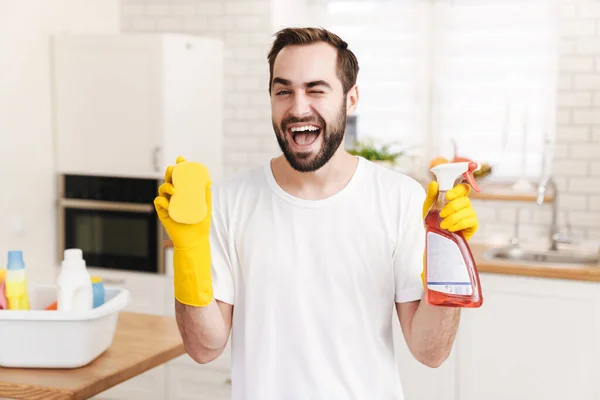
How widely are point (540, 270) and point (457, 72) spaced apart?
5.91 ft

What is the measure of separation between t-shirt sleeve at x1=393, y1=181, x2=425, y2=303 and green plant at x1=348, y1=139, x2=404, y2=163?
8.17ft

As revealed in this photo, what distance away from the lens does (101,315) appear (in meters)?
2.14

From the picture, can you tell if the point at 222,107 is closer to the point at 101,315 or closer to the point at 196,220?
the point at 101,315

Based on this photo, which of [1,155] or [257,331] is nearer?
[257,331]

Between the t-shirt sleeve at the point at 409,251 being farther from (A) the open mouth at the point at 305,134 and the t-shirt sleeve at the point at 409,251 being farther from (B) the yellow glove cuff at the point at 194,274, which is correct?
(B) the yellow glove cuff at the point at 194,274

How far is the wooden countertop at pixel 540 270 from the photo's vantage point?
2.96 meters

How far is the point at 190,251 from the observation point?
5.51 feet

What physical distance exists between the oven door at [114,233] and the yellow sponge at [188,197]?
2426mm

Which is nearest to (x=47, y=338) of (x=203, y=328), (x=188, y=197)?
(x=203, y=328)

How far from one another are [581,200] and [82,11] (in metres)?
2.81

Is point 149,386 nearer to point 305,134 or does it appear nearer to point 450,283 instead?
point 305,134

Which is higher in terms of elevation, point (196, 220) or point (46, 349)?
point (196, 220)

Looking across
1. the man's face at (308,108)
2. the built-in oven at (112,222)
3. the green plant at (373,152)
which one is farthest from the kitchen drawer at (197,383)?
the man's face at (308,108)

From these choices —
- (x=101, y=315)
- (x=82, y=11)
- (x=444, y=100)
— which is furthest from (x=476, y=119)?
(x=101, y=315)
